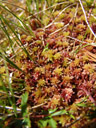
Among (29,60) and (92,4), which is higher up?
(92,4)

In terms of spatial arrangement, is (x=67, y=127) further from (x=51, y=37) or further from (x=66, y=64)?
(x=51, y=37)

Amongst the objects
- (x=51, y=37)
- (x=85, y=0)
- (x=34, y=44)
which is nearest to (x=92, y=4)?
(x=85, y=0)

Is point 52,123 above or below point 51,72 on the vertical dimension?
below

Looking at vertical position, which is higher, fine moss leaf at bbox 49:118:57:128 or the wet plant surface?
the wet plant surface

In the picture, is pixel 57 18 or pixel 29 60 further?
pixel 57 18

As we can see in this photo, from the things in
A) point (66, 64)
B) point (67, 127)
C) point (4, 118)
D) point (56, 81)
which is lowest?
point (67, 127)

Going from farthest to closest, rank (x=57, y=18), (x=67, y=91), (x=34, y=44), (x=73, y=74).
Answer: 1. (x=57, y=18)
2. (x=34, y=44)
3. (x=73, y=74)
4. (x=67, y=91)

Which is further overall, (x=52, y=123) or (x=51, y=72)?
(x=51, y=72)

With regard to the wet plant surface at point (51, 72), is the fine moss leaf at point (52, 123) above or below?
below
